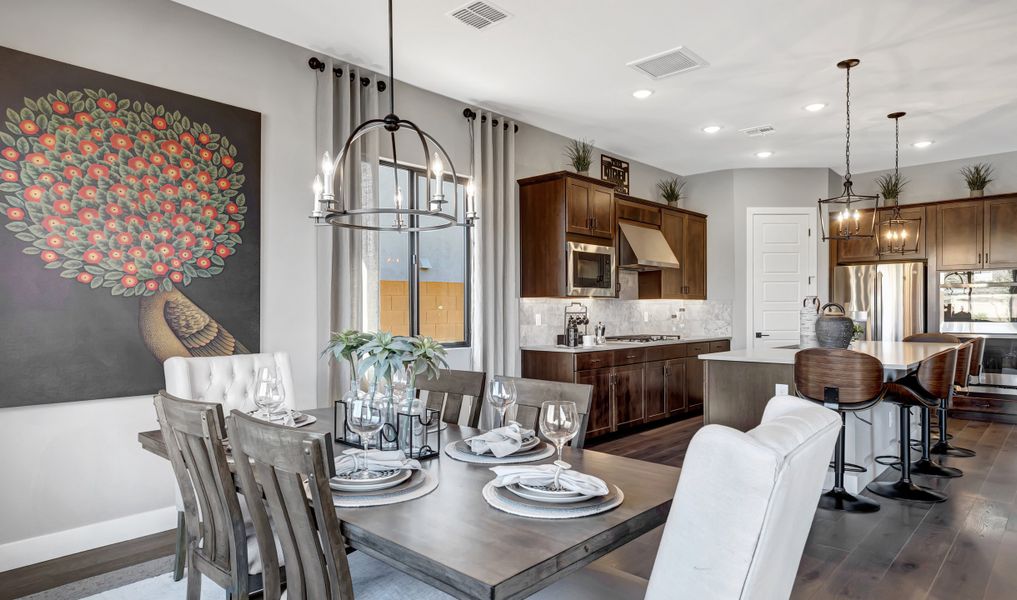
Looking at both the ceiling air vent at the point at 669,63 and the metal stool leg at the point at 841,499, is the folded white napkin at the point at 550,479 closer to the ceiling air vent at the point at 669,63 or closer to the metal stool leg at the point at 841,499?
the metal stool leg at the point at 841,499

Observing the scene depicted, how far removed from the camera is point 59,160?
2.88 m

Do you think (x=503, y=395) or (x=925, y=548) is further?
(x=925, y=548)

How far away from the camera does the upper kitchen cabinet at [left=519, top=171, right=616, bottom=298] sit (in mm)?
5234

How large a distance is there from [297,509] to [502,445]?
2.59 feet

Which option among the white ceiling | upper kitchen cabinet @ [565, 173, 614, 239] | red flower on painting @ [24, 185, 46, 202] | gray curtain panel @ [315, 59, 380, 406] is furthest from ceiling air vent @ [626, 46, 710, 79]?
red flower on painting @ [24, 185, 46, 202]

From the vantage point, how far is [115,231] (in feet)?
9.99

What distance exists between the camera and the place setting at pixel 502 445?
1933 mm

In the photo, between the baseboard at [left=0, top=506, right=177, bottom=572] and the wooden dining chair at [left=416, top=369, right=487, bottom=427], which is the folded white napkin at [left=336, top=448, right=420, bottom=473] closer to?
the wooden dining chair at [left=416, top=369, right=487, bottom=427]

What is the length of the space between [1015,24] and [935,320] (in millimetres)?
4011

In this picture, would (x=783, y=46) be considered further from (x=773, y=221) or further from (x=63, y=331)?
(x=63, y=331)

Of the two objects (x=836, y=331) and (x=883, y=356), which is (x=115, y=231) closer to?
(x=836, y=331)

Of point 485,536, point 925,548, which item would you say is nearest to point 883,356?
point 925,548

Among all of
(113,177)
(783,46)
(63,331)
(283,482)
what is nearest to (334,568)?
(283,482)

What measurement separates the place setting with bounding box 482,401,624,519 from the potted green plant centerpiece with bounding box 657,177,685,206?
19.2 feet
